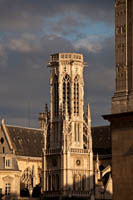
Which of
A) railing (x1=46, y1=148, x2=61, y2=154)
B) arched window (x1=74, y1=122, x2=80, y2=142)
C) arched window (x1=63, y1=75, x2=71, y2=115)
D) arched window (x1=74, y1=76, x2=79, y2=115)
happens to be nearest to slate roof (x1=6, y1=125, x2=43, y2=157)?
railing (x1=46, y1=148, x2=61, y2=154)

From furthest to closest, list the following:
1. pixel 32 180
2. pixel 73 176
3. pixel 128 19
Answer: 1. pixel 32 180
2. pixel 73 176
3. pixel 128 19

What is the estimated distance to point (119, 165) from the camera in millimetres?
27781

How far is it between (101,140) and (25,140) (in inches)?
393

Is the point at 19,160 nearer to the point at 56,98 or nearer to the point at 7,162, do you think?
the point at 7,162

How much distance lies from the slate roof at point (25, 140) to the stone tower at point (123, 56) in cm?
5727

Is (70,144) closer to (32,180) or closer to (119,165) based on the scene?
(32,180)

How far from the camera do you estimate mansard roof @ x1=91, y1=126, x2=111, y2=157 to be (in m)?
84.9

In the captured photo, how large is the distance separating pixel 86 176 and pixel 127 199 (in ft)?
171

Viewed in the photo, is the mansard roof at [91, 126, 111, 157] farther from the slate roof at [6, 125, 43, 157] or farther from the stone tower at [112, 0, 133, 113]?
the stone tower at [112, 0, 133, 113]

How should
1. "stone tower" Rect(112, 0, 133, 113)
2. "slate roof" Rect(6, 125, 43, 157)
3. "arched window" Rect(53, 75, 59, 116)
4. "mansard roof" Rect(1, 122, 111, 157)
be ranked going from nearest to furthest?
"stone tower" Rect(112, 0, 133, 113) < "arched window" Rect(53, 75, 59, 116) < "mansard roof" Rect(1, 122, 111, 157) < "slate roof" Rect(6, 125, 43, 157)

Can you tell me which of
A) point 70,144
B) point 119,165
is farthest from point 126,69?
point 70,144

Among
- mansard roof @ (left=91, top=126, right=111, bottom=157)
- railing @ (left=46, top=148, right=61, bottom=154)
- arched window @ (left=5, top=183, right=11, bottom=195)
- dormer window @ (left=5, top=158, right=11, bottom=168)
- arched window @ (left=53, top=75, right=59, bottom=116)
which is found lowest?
arched window @ (left=5, top=183, right=11, bottom=195)

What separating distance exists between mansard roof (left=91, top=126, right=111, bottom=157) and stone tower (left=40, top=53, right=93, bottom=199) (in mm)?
4597

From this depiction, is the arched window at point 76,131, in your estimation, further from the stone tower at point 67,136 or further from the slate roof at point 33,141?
the slate roof at point 33,141
